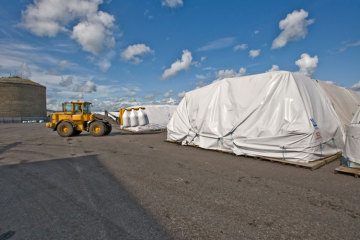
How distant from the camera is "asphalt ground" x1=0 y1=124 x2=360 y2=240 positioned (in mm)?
2514

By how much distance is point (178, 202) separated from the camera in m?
3.32

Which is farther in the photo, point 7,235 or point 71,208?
point 71,208

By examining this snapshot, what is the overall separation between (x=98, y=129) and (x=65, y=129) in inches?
80.4

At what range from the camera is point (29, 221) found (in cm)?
277

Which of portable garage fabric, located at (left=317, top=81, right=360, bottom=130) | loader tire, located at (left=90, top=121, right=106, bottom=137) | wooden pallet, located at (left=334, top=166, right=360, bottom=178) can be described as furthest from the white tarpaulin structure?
loader tire, located at (left=90, top=121, right=106, bottom=137)

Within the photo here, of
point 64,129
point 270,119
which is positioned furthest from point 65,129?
point 270,119

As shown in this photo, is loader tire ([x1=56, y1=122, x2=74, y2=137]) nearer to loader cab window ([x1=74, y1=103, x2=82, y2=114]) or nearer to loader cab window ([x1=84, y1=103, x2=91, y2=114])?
loader cab window ([x1=74, y1=103, x2=82, y2=114])

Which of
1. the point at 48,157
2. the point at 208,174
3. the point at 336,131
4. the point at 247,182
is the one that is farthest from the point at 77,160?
the point at 336,131

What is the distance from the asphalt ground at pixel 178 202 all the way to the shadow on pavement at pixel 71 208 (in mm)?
14

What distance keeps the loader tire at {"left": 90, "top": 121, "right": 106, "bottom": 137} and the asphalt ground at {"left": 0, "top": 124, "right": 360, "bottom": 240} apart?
24.9 feet

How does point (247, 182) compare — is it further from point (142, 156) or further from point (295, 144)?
point (142, 156)

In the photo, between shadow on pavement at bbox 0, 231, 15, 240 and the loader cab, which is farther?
the loader cab

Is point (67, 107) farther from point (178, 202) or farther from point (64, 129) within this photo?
point (178, 202)

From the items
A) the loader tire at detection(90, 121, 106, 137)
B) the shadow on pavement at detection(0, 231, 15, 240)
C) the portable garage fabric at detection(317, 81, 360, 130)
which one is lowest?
the shadow on pavement at detection(0, 231, 15, 240)
